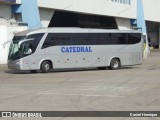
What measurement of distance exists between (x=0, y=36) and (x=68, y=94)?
830 inches

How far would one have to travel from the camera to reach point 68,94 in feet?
50.7

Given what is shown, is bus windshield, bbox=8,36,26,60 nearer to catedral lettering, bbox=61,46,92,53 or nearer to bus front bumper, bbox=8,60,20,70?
bus front bumper, bbox=8,60,20,70

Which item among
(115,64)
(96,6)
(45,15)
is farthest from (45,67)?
(96,6)

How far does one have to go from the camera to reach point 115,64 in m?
30.7

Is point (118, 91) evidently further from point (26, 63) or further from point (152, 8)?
point (152, 8)

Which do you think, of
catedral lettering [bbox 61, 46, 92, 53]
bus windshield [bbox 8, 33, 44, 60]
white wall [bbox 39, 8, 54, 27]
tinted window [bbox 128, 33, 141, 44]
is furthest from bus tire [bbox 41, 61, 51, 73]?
white wall [bbox 39, 8, 54, 27]

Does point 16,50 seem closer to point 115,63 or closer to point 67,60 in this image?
point 67,60

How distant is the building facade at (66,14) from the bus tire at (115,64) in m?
8.87

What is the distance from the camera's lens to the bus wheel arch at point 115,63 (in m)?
30.5

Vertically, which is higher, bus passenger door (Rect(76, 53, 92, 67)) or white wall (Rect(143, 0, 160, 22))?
white wall (Rect(143, 0, 160, 22))

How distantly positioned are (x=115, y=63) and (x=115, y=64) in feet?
0.30

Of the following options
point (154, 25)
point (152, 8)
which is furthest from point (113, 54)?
point (154, 25)

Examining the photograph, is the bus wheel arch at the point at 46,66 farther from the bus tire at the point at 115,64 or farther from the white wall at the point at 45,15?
the white wall at the point at 45,15

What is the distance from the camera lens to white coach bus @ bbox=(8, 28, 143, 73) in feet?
88.6
